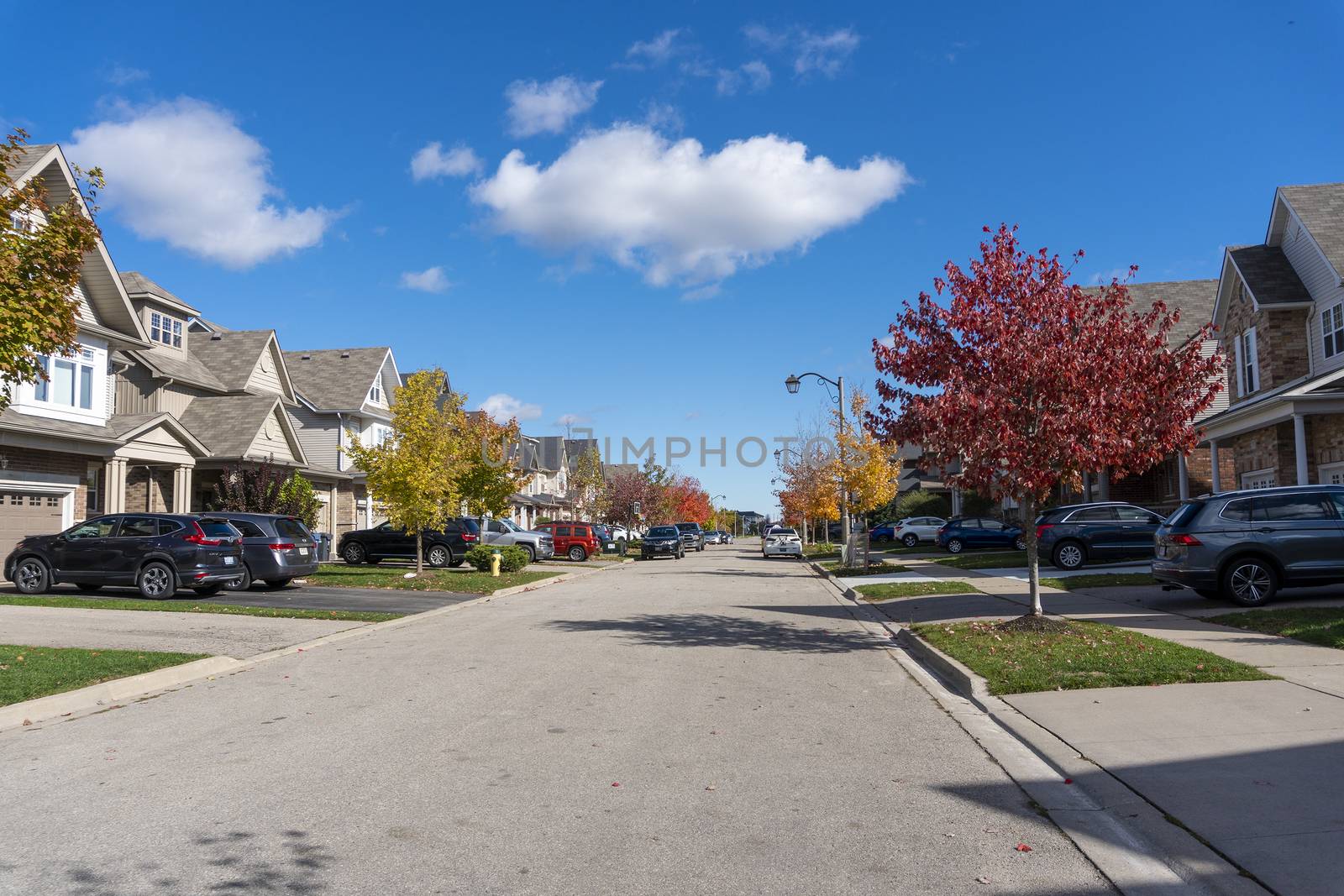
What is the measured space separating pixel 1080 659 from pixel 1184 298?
35649 mm

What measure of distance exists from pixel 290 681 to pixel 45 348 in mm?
4490

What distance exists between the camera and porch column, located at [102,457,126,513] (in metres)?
24.6

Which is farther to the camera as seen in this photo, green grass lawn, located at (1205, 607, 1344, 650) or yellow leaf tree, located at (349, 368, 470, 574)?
yellow leaf tree, located at (349, 368, 470, 574)

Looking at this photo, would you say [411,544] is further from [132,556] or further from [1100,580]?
[1100,580]

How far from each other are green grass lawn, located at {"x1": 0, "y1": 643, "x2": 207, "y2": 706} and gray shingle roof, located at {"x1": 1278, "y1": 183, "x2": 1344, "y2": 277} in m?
27.1

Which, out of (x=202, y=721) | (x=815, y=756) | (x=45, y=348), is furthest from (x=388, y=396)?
(x=815, y=756)

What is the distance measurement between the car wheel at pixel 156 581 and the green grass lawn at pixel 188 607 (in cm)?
30

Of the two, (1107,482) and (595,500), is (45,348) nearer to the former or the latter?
(1107,482)

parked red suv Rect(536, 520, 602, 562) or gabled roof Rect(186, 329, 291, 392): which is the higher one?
gabled roof Rect(186, 329, 291, 392)

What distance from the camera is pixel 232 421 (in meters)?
32.4

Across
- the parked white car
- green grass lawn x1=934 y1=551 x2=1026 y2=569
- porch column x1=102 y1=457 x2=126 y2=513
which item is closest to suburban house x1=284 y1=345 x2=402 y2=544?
porch column x1=102 y1=457 x2=126 y2=513

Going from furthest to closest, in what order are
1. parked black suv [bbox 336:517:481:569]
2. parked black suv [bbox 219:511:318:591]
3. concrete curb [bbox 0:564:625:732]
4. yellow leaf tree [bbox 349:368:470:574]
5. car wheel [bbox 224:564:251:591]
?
parked black suv [bbox 336:517:481:569], yellow leaf tree [bbox 349:368:470:574], parked black suv [bbox 219:511:318:591], car wheel [bbox 224:564:251:591], concrete curb [bbox 0:564:625:732]

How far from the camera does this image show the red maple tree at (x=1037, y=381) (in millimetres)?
11609

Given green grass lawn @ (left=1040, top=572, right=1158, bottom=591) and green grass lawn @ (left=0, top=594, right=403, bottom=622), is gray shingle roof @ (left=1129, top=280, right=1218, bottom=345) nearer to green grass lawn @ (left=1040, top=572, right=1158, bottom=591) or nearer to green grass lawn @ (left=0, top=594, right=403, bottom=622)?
green grass lawn @ (left=1040, top=572, right=1158, bottom=591)
